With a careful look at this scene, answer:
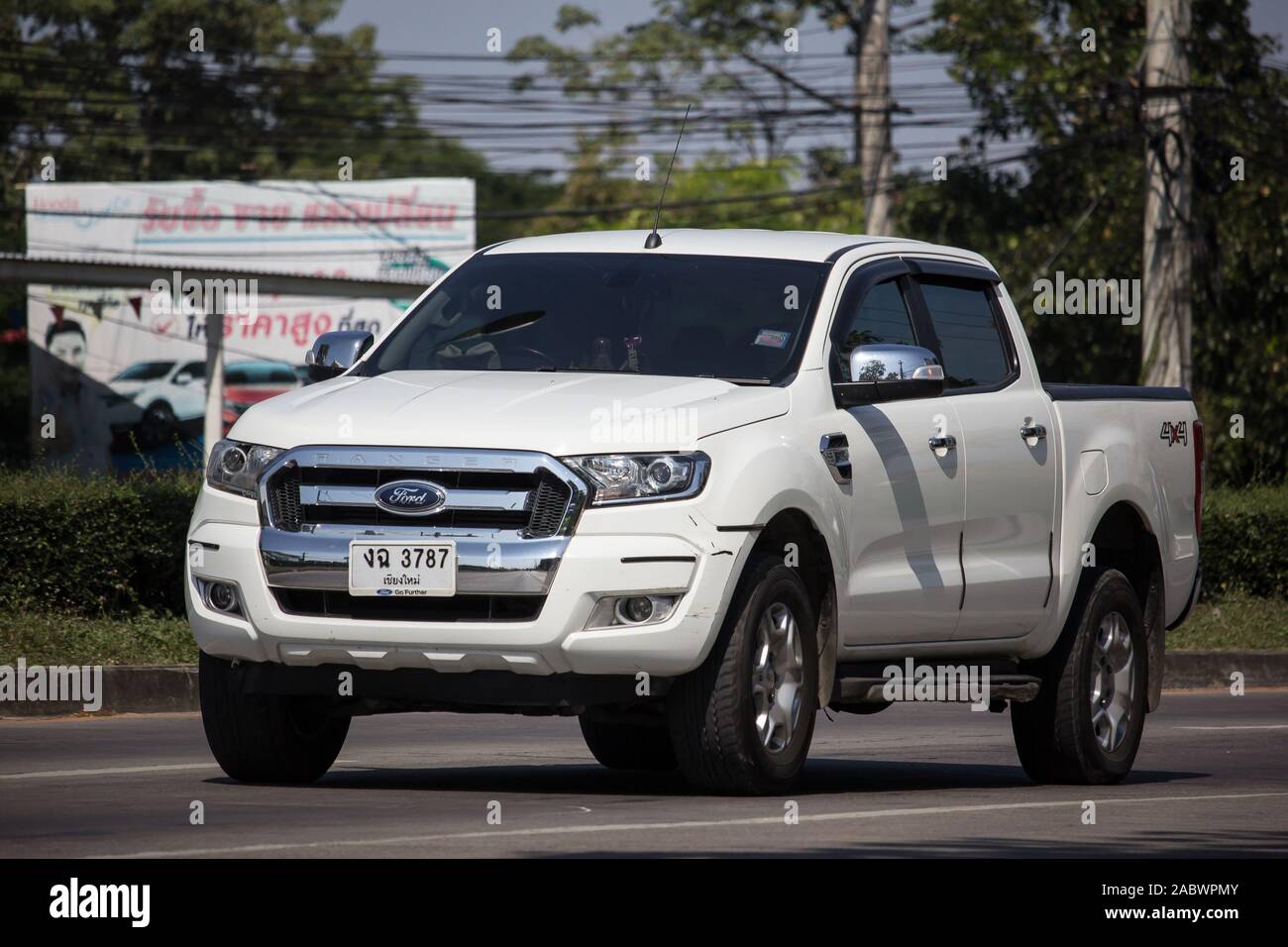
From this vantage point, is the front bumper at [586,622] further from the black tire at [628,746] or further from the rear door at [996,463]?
the black tire at [628,746]

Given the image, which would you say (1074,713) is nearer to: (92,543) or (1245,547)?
(92,543)

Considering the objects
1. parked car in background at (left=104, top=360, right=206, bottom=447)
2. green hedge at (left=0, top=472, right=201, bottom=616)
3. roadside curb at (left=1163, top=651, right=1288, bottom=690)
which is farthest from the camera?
parked car in background at (left=104, top=360, right=206, bottom=447)

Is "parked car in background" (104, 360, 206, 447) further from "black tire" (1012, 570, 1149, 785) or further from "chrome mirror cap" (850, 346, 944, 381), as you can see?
"chrome mirror cap" (850, 346, 944, 381)

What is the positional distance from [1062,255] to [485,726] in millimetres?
21794

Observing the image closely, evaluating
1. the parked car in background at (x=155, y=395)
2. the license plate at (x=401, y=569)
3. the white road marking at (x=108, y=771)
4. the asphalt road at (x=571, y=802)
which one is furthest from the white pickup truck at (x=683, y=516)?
the parked car in background at (x=155, y=395)

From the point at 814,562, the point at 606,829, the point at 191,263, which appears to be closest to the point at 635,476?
the point at 814,562

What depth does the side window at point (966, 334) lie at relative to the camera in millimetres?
9594

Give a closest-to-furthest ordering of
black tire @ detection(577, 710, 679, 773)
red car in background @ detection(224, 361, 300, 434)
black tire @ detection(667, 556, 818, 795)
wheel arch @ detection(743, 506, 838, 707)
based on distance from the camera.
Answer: black tire @ detection(667, 556, 818, 795) → wheel arch @ detection(743, 506, 838, 707) → black tire @ detection(577, 710, 679, 773) → red car in background @ detection(224, 361, 300, 434)

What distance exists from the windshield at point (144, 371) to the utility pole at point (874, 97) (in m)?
20.1

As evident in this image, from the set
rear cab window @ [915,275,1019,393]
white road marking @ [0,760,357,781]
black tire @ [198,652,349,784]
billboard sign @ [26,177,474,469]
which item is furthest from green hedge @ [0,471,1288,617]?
billboard sign @ [26,177,474,469]

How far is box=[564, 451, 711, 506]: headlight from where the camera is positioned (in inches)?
296

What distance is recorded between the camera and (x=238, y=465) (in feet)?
26.1

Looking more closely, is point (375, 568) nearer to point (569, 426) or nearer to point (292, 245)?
point (569, 426)

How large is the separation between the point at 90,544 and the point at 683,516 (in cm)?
898
